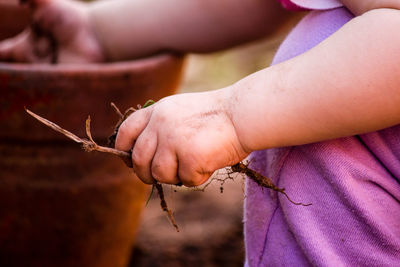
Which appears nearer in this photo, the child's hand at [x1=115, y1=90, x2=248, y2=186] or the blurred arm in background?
the child's hand at [x1=115, y1=90, x2=248, y2=186]

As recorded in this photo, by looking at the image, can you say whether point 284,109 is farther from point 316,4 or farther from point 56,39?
point 56,39

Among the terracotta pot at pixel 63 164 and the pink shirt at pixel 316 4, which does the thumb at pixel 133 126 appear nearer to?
the pink shirt at pixel 316 4

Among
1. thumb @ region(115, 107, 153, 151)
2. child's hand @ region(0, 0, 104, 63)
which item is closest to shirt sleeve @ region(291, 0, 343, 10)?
thumb @ region(115, 107, 153, 151)

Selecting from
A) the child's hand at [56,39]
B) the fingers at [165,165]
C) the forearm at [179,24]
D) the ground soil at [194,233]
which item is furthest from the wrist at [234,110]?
the ground soil at [194,233]

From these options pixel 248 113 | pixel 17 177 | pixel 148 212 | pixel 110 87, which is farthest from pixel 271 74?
pixel 148 212

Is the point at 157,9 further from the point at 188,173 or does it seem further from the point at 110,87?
the point at 188,173

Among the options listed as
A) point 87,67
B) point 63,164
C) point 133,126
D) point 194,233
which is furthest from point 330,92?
point 194,233

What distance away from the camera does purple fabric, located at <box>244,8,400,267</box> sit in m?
0.79

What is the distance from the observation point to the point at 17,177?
4.51 feet

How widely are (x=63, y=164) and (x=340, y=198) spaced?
876 millimetres

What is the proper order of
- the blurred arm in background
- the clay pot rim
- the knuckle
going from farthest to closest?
1. the blurred arm in background
2. the clay pot rim
3. the knuckle

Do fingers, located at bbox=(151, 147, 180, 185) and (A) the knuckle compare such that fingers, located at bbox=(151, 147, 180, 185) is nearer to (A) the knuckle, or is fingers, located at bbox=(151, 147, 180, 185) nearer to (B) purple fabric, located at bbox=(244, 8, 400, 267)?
(A) the knuckle

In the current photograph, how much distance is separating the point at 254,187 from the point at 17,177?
788mm

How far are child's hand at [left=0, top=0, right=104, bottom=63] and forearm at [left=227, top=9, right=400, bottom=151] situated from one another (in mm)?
955
